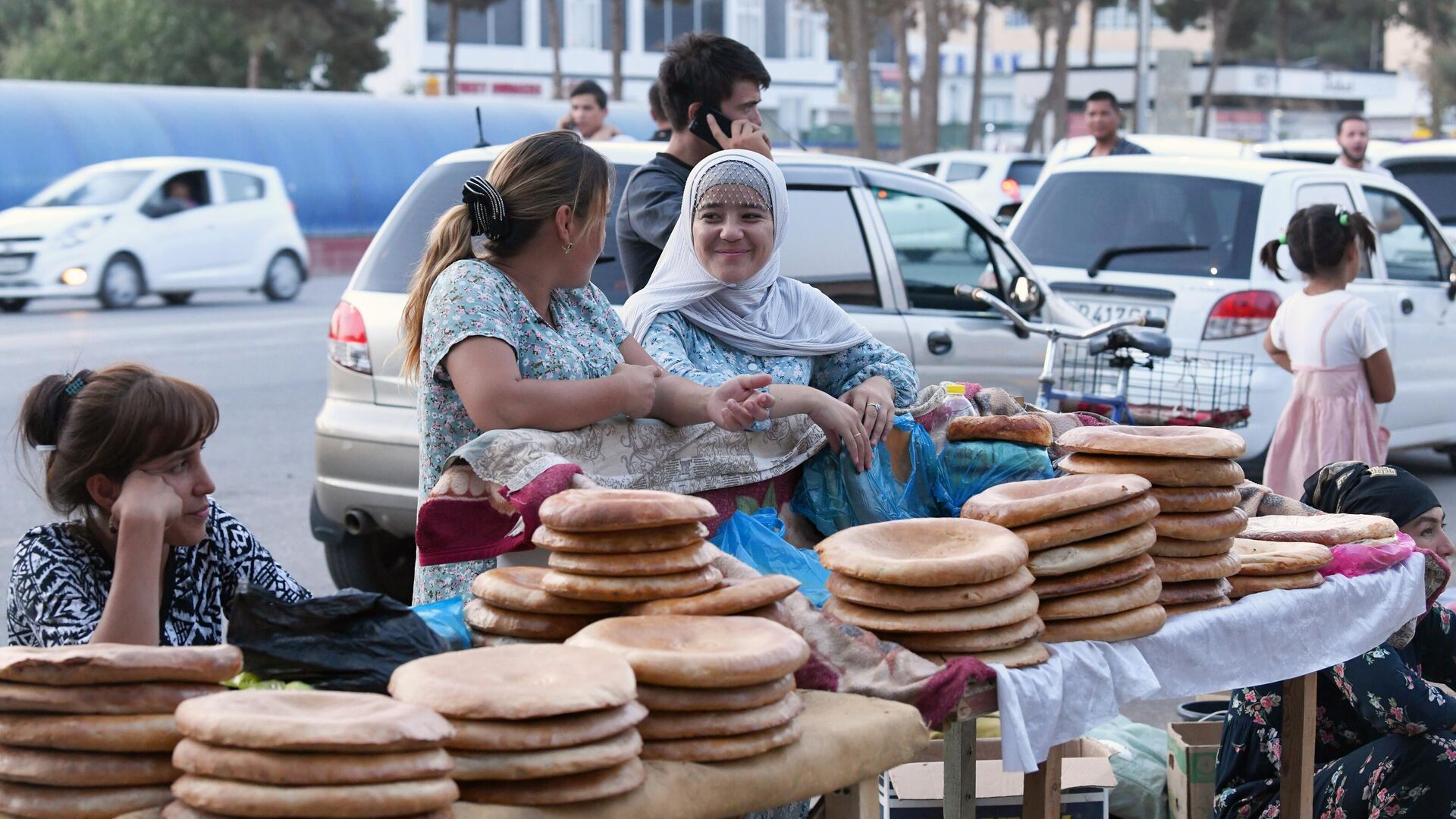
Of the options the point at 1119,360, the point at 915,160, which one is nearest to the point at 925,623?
the point at 1119,360

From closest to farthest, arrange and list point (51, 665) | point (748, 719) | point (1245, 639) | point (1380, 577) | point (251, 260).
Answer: point (51, 665)
point (748, 719)
point (1245, 639)
point (1380, 577)
point (251, 260)

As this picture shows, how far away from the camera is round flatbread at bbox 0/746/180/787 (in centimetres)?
205

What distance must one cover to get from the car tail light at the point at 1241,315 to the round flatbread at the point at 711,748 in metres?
6.25

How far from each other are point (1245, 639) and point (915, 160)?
22.8m

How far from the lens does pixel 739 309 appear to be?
3961 millimetres

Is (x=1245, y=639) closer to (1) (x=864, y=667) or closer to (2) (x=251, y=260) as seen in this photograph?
(1) (x=864, y=667)

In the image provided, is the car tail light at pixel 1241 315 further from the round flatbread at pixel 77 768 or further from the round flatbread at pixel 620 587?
the round flatbread at pixel 77 768

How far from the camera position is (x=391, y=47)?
54.3 metres

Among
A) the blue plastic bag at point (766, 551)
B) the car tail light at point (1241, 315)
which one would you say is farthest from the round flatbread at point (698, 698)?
the car tail light at point (1241, 315)

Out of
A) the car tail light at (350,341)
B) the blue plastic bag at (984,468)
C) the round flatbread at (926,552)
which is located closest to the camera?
the round flatbread at (926,552)

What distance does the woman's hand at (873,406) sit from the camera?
383 centimetres

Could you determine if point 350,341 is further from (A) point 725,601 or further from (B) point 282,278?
(B) point 282,278

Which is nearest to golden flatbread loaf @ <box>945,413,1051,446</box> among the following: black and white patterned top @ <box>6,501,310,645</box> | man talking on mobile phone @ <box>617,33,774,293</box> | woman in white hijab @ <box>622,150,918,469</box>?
woman in white hijab @ <box>622,150,918,469</box>

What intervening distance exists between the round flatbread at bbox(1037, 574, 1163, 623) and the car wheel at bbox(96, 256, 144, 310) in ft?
56.0
